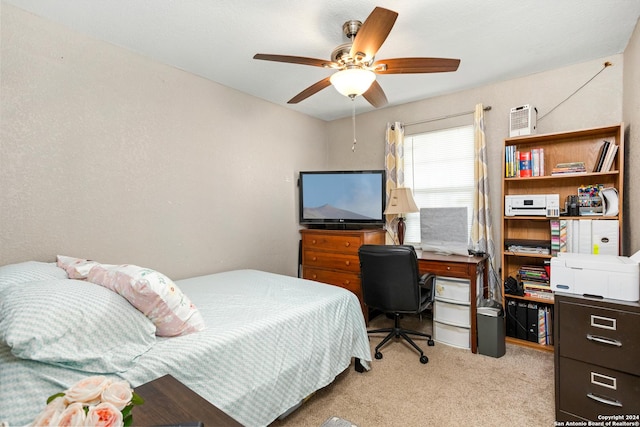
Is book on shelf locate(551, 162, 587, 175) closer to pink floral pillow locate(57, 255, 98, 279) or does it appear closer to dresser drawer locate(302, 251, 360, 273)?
dresser drawer locate(302, 251, 360, 273)

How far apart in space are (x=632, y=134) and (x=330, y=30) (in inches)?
94.7

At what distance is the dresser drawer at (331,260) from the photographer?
3331 mm

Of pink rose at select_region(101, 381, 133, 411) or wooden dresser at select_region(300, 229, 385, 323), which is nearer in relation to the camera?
pink rose at select_region(101, 381, 133, 411)

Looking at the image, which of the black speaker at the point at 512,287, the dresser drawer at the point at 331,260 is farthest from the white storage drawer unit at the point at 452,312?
the dresser drawer at the point at 331,260

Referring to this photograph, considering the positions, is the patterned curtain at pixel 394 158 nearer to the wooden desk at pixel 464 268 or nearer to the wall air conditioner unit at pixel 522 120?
the wooden desk at pixel 464 268

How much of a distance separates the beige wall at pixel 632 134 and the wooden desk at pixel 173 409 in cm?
291

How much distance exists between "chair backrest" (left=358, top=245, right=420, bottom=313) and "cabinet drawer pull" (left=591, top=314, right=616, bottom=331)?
1.09 m

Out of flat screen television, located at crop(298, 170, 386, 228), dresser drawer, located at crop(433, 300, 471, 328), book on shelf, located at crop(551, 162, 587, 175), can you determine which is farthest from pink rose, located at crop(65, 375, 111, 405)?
book on shelf, located at crop(551, 162, 587, 175)

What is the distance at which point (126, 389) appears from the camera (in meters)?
0.71

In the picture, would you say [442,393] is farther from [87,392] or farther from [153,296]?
[87,392]

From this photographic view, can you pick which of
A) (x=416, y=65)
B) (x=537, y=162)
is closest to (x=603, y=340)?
(x=537, y=162)

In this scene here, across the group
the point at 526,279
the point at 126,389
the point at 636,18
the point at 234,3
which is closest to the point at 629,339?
the point at 526,279

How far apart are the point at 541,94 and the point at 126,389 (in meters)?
3.71

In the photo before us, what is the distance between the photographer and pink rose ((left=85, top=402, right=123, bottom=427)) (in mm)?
606
